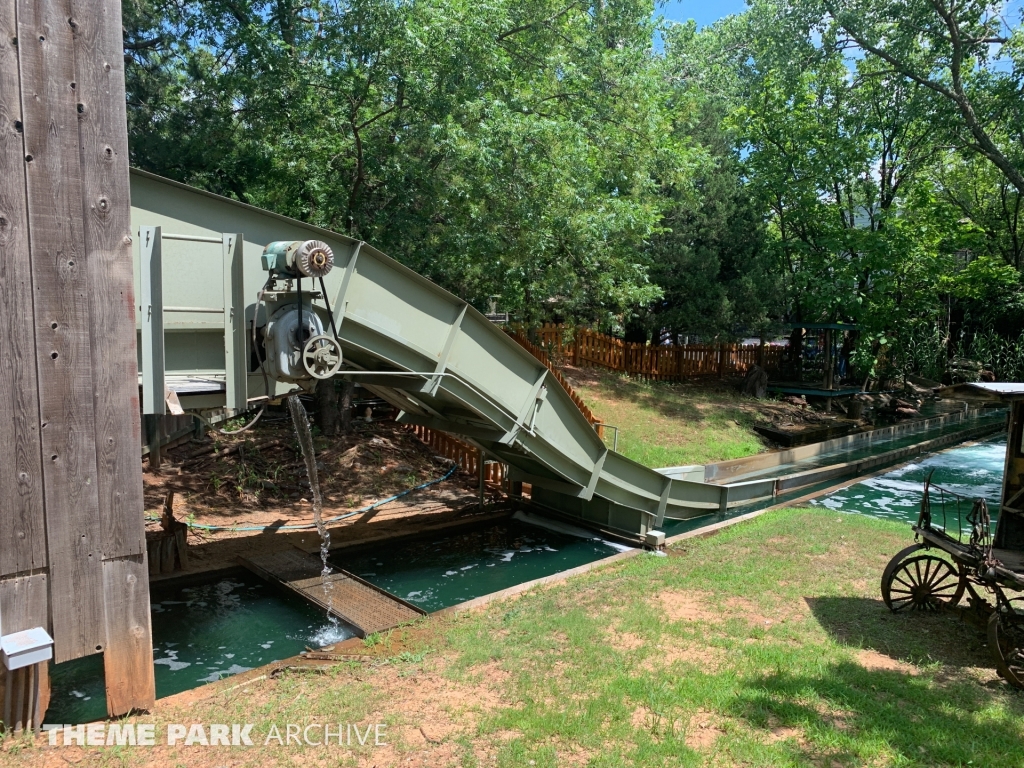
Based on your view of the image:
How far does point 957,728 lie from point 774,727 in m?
1.32

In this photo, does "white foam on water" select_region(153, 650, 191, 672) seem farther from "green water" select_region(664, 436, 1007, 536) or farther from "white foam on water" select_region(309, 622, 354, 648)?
"green water" select_region(664, 436, 1007, 536)

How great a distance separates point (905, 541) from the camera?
10367 millimetres

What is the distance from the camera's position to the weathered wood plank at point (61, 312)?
184 inches

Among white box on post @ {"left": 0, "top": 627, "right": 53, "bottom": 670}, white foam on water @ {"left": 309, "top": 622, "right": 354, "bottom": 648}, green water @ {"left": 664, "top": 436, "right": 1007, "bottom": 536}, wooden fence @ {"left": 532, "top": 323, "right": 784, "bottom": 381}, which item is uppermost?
wooden fence @ {"left": 532, "top": 323, "right": 784, "bottom": 381}

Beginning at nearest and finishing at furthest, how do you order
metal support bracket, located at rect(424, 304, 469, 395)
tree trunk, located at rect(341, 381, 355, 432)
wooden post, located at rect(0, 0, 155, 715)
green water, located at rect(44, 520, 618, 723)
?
1. wooden post, located at rect(0, 0, 155, 715)
2. green water, located at rect(44, 520, 618, 723)
3. metal support bracket, located at rect(424, 304, 469, 395)
4. tree trunk, located at rect(341, 381, 355, 432)

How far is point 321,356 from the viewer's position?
6.59 meters

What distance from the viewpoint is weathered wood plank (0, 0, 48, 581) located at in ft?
15.0

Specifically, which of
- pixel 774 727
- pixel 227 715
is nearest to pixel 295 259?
pixel 227 715

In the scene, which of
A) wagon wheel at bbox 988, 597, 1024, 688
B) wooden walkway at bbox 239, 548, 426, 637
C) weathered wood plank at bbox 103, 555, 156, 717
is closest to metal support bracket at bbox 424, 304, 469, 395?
wooden walkway at bbox 239, 548, 426, 637

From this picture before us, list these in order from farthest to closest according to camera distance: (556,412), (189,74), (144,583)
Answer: (189,74)
(556,412)
(144,583)

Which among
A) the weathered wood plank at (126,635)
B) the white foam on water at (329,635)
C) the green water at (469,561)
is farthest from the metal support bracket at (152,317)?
the green water at (469,561)

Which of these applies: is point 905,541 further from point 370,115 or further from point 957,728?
point 370,115

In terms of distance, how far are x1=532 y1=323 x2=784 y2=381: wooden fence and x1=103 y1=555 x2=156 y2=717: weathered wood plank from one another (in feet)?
53.5

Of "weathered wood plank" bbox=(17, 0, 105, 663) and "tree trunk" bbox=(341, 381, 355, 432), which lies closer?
"weathered wood plank" bbox=(17, 0, 105, 663)
